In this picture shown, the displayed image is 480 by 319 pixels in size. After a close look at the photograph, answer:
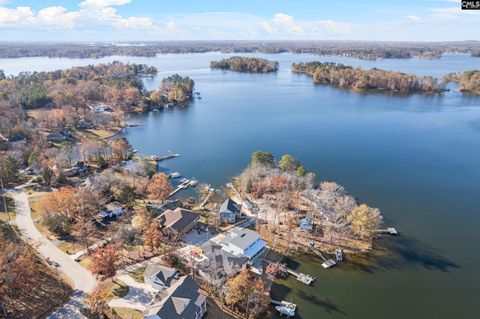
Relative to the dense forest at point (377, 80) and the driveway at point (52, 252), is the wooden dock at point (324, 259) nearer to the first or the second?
the driveway at point (52, 252)

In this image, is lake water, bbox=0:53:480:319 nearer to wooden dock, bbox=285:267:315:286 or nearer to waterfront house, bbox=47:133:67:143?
wooden dock, bbox=285:267:315:286

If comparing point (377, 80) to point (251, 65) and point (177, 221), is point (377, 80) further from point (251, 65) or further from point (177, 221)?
point (177, 221)

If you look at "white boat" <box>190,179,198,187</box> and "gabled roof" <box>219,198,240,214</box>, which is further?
"white boat" <box>190,179,198,187</box>

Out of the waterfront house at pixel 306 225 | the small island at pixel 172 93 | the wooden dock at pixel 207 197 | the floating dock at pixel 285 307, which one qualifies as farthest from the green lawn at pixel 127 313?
the small island at pixel 172 93

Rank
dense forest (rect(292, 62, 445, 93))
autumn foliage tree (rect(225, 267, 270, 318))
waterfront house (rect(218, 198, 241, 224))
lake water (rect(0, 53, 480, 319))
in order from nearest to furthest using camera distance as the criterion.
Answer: autumn foliage tree (rect(225, 267, 270, 318))
lake water (rect(0, 53, 480, 319))
waterfront house (rect(218, 198, 241, 224))
dense forest (rect(292, 62, 445, 93))

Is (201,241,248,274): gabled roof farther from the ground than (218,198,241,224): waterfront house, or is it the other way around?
(218,198,241,224): waterfront house

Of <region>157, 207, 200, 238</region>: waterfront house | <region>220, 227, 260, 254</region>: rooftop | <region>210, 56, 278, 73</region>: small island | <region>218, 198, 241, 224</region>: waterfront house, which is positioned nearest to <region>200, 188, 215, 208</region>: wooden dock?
<region>218, 198, 241, 224</region>: waterfront house
